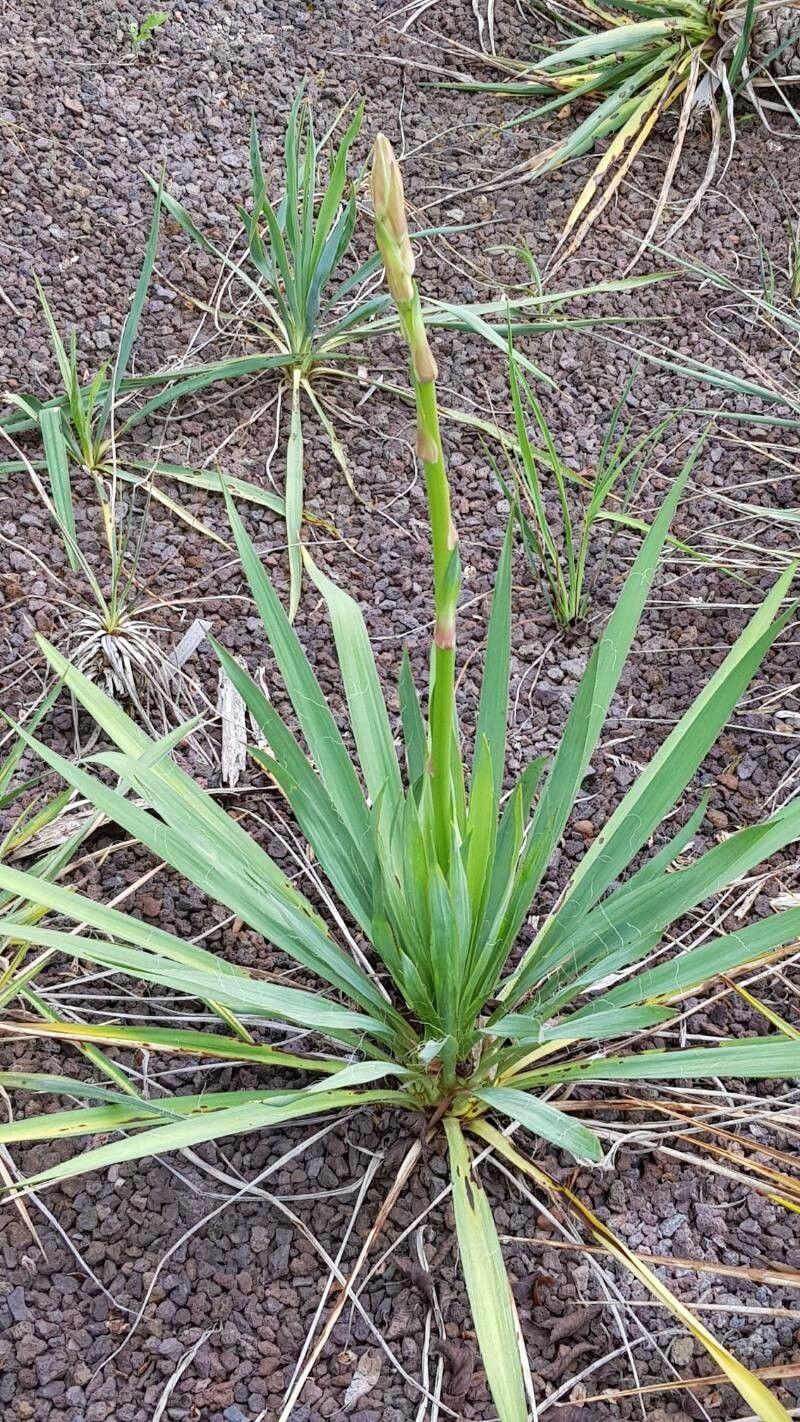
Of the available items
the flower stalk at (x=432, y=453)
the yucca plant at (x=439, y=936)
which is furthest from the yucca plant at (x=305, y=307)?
the flower stalk at (x=432, y=453)

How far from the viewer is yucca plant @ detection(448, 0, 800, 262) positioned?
2584 millimetres

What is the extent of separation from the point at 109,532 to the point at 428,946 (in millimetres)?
944

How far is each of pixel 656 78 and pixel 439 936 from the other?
2.42 m

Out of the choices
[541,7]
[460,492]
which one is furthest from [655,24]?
[460,492]

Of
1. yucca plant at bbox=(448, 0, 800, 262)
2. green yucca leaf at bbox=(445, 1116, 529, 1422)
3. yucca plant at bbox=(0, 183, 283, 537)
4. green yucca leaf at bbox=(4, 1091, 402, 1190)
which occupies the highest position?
yucca plant at bbox=(448, 0, 800, 262)

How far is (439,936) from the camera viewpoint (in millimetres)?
1081

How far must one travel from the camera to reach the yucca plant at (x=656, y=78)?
258 cm

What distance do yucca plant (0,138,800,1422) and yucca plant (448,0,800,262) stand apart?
5.40 ft

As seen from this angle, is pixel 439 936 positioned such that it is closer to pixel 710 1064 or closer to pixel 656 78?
pixel 710 1064

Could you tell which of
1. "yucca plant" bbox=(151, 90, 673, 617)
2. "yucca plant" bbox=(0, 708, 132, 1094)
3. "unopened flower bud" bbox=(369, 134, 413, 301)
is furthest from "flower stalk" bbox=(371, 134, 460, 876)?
"yucca plant" bbox=(151, 90, 673, 617)

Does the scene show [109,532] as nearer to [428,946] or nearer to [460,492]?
[460,492]

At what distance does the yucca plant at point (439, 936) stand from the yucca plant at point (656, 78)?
1647mm

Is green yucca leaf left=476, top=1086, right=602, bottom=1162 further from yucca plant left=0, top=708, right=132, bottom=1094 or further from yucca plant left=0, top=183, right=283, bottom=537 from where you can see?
yucca plant left=0, top=183, right=283, bottom=537

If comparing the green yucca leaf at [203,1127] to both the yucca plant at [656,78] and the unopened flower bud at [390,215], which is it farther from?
the yucca plant at [656,78]
